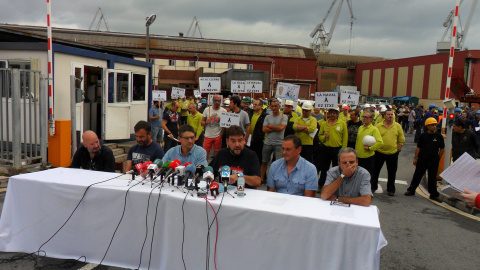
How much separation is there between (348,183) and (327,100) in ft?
14.8

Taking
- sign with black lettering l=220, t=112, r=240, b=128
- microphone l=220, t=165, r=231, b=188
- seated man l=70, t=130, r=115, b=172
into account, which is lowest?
seated man l=70, t=130, r=115, b=172

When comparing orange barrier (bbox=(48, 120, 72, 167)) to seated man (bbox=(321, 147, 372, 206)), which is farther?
orange barrier (bbox=(48, 120, 72, 167))

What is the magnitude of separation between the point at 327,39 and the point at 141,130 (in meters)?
108

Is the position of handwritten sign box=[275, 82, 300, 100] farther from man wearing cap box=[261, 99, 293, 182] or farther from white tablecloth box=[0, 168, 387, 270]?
white tablecloth box=[0, 168, 387, 270]

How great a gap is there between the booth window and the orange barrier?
3644 millimetres

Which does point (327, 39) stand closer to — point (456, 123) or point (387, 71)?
point (387, 71)

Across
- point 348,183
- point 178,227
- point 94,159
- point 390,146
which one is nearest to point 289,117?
point 390,146

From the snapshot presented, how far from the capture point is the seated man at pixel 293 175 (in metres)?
4.48

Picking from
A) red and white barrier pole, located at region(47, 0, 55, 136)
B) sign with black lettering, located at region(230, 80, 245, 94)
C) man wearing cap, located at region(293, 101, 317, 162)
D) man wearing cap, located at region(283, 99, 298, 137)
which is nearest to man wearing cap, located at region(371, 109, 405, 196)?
man wearing cap, located at region(293, 101, 317, 162)

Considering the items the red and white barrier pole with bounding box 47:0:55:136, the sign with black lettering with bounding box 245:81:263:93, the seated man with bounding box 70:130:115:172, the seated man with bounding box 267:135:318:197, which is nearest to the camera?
the seated man with bounding box 267:135:318:197

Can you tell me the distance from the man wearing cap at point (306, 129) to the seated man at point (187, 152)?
10.4 feet

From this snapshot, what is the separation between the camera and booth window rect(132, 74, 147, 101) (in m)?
12.2

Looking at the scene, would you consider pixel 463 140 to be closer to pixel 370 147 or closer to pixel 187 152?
pixel 370 147

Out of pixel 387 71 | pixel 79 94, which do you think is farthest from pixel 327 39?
pixel 79 94
